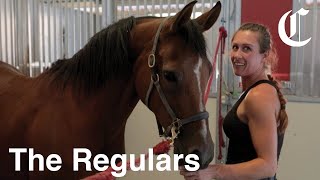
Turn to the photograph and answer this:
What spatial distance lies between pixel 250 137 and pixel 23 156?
89cm

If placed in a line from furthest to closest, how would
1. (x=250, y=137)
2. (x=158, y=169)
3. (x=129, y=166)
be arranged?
(x=158, y=169), (x=129, y=166), (x=250, y=137)

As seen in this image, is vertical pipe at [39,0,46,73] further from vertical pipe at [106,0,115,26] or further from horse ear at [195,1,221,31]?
horse ear at [195,1,221,31]

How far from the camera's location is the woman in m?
0.98

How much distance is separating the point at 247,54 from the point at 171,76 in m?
0.24

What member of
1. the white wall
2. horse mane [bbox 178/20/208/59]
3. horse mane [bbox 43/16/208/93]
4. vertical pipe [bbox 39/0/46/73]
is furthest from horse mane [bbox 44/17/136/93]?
vertical pipe [bbox 39/0/46/73]

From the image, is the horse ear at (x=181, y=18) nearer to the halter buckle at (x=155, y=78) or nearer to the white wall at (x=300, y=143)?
the halter buckle at (x=155, y=78)

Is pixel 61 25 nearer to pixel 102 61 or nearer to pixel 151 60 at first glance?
pixel 102 61

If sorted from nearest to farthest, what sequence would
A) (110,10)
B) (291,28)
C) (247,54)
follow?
1. (247,54)
2. (291,28)
3. (110,10)

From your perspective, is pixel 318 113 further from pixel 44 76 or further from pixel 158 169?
pixel 44 76

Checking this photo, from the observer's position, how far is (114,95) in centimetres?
→ 132

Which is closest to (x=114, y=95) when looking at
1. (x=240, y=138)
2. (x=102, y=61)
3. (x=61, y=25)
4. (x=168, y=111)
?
(x=102, y=61)

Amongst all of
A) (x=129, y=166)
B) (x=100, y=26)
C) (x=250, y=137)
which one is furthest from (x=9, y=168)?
(x=100, y=26)

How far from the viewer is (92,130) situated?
132cm

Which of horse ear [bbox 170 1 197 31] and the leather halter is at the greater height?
horse ear [bbox 170 1 197 31]
